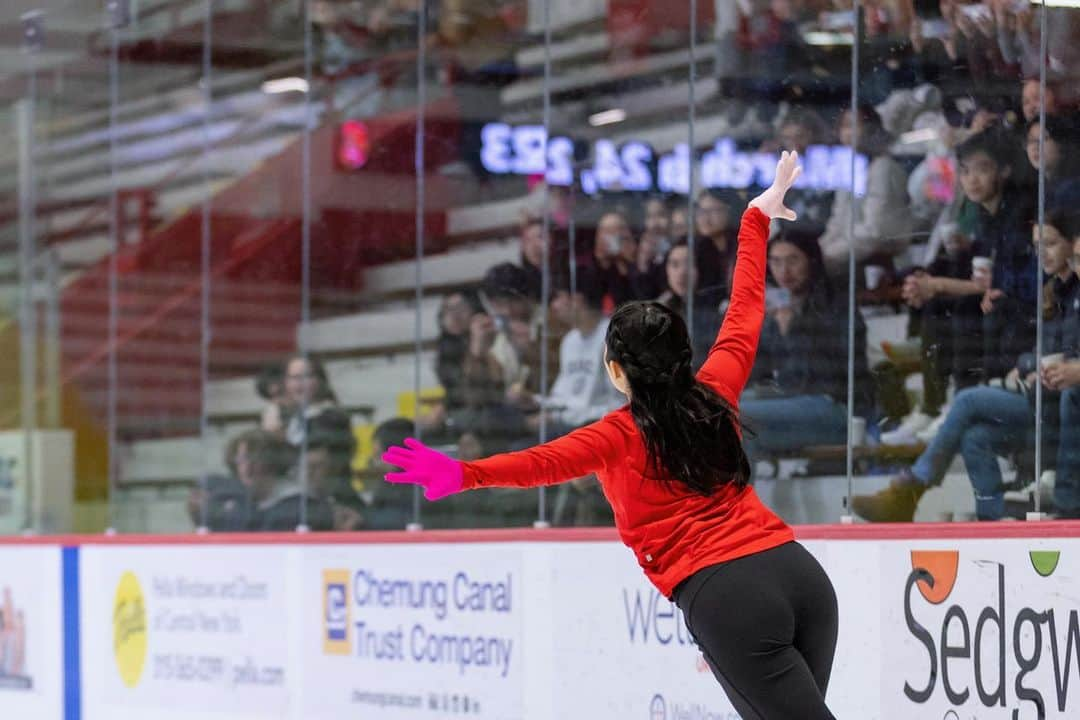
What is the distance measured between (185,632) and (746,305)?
5.03m

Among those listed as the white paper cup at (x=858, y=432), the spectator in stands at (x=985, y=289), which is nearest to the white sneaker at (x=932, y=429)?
the spectator in stands at (x=985, y=289)

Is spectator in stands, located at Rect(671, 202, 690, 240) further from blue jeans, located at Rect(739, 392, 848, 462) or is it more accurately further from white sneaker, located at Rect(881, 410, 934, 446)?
white sneaker, located at Rect(881, 410, 934, 446)

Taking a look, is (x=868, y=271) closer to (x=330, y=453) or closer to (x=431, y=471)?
(x=431, y=471)

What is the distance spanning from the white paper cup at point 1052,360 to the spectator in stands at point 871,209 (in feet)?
1.93

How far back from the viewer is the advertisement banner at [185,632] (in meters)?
7.95

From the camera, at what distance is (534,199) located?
6.99m

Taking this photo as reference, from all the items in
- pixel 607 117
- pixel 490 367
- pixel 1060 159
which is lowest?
pixel 490 367

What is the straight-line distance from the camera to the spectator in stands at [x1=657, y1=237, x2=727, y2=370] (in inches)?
238

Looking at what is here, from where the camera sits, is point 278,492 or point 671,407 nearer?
point 671,407

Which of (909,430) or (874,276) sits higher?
(874,276)

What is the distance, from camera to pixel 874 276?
5453mm

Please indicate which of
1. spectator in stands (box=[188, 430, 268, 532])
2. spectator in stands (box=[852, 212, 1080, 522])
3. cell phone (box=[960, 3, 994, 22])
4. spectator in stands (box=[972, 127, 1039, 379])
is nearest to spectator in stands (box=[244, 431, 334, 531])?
spectator in stands (box=[188, 430, 268, 532])

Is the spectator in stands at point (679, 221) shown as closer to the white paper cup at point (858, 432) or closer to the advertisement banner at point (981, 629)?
the white paper cup at point (858, 432)

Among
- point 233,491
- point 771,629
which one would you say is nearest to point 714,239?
point 771,629
